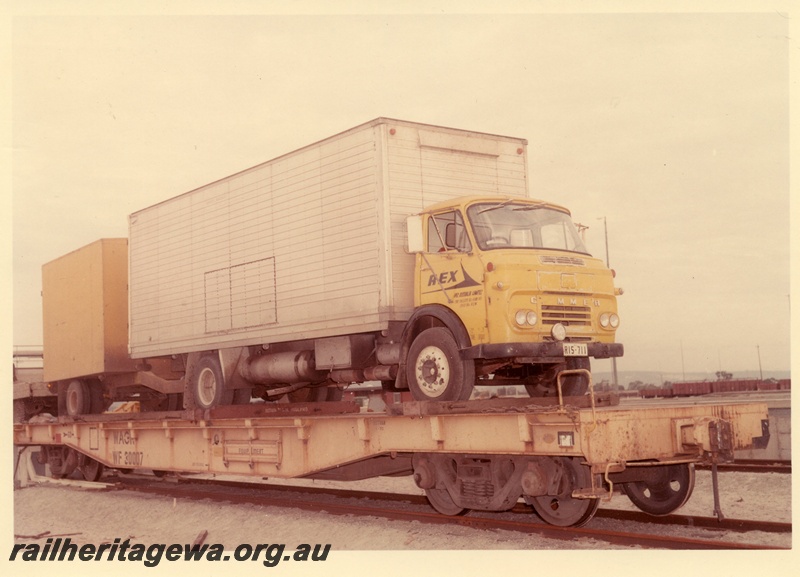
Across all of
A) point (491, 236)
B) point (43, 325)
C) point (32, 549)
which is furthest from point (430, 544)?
point (43, 325)

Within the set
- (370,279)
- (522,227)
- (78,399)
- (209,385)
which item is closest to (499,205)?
(522,227)

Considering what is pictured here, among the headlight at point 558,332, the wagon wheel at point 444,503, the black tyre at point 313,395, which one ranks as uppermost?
the headlight at point 558,332

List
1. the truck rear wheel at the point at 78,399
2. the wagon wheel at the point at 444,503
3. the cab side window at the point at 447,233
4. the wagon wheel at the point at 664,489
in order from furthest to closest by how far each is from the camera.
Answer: the truck rear wheel at the point at 78,399
the cab side window at the point at 447,233
the wagon wheel at the point at 444,503
the wagon wheel at the point at 664,489

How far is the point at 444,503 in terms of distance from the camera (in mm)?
10062

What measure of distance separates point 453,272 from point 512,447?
242 centimetres

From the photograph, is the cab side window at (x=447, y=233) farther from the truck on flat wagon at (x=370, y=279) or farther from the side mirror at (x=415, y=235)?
the side mirror at (x=415, y=235)

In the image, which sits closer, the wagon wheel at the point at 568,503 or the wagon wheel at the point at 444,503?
the wagon wheel at the point at 568,503

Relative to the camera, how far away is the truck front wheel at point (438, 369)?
9477 millimetres

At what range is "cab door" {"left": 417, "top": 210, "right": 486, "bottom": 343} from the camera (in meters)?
9.64

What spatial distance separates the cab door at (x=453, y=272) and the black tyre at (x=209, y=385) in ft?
15.4

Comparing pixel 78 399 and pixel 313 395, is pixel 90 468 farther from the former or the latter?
pixel 313 395

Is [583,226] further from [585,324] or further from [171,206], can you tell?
[171,206]

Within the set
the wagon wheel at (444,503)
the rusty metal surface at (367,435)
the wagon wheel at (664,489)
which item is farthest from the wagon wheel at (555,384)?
the rusty metal surface at (367,435)

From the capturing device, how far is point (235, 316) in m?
13.5
